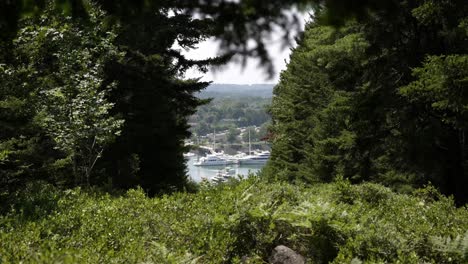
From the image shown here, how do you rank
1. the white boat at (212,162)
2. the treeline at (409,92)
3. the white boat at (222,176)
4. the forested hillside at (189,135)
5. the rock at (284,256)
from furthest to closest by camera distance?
the white boat at (212,162) < the white boat at (222,176) < the treeline at (409,92) < the rock at (284,256) < the forested hillside at (189,135)

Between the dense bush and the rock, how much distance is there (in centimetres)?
16

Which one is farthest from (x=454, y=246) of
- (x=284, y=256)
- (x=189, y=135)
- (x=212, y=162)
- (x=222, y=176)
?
(x=212, y=162)

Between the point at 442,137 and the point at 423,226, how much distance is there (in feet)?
28.3

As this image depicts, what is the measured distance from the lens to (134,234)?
6.34 metres

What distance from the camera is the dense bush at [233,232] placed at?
5.46 m

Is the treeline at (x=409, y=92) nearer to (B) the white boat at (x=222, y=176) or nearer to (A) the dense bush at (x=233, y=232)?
(B) the white boat at (x=222, y=176)

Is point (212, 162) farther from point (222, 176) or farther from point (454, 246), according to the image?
point (454, 246)

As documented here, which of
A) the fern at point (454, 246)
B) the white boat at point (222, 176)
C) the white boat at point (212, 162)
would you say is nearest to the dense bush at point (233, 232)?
the fern at point (454, 246)

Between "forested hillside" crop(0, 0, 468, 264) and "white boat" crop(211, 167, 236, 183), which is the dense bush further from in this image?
"white boat" crop(211, 167, 236, 183)

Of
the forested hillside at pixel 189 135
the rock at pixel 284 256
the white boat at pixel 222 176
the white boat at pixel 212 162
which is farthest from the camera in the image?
the white boat at pixel 212 162

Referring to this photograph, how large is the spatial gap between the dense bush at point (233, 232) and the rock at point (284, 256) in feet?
0.54

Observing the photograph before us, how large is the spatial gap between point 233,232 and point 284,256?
945mm

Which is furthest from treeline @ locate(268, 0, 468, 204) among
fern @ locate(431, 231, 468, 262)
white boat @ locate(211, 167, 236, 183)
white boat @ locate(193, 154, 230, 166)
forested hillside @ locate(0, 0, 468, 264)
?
white boat @ locate(193, 154, 230, 166)

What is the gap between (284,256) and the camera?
6176mm
